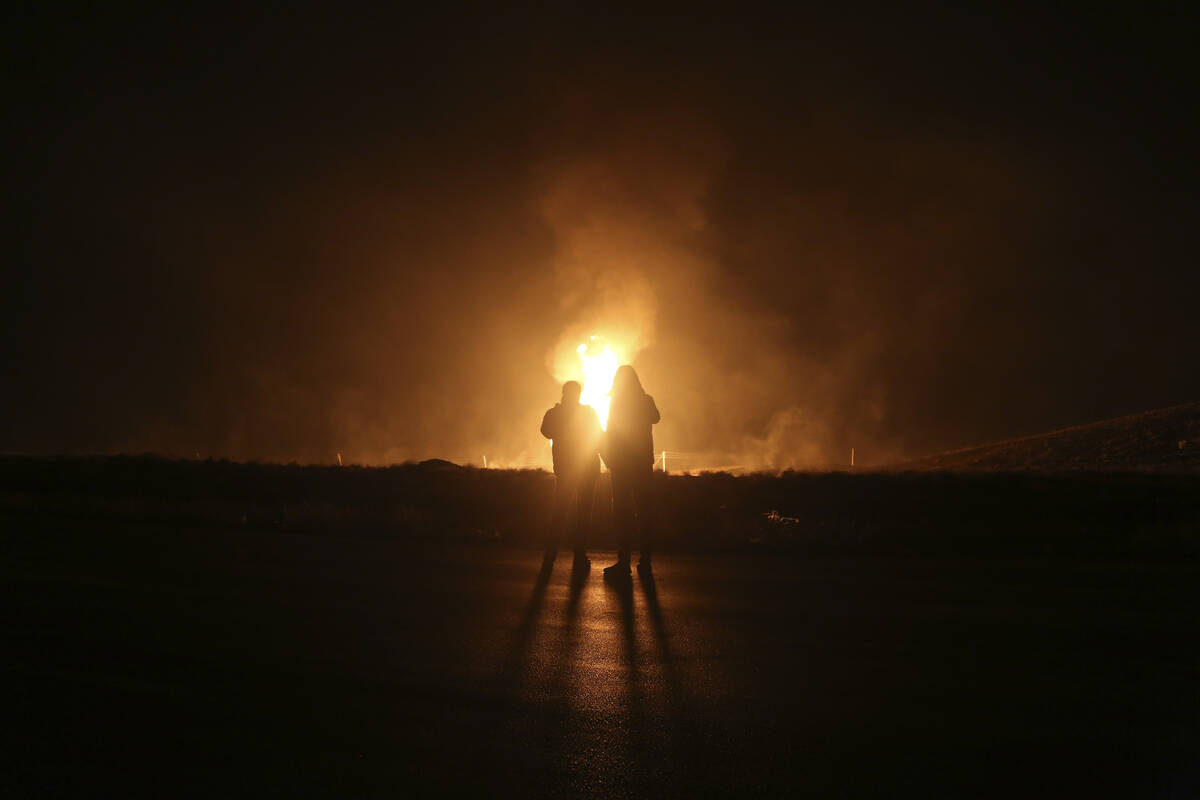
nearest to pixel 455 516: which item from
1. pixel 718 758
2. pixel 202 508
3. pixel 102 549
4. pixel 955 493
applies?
pixel 202 508

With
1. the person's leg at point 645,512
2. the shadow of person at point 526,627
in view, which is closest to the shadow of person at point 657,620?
the person's leg at point 645,512

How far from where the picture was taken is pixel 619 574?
1008 centimetres

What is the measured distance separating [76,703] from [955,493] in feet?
61.8

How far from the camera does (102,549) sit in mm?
12148

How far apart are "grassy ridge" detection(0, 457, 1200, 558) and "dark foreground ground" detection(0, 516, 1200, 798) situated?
4057 mm

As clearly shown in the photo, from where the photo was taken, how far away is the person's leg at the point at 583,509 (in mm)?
11227

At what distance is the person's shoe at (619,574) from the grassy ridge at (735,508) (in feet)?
8.19

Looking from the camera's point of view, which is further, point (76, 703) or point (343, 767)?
point (76, 703)

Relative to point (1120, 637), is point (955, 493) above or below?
above

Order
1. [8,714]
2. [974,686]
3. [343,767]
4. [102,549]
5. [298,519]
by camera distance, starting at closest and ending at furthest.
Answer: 1. [343,767]
2. [8,714]
3. [974,686]
4. [102,549]
5. [298,519]

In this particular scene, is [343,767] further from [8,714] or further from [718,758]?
[8,714]

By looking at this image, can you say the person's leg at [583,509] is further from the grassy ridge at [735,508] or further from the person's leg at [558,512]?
the grassy ridge at [735,508]

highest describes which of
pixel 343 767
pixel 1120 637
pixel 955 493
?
pixel 955 493

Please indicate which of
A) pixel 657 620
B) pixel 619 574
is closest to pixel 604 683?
pixel 657 620
